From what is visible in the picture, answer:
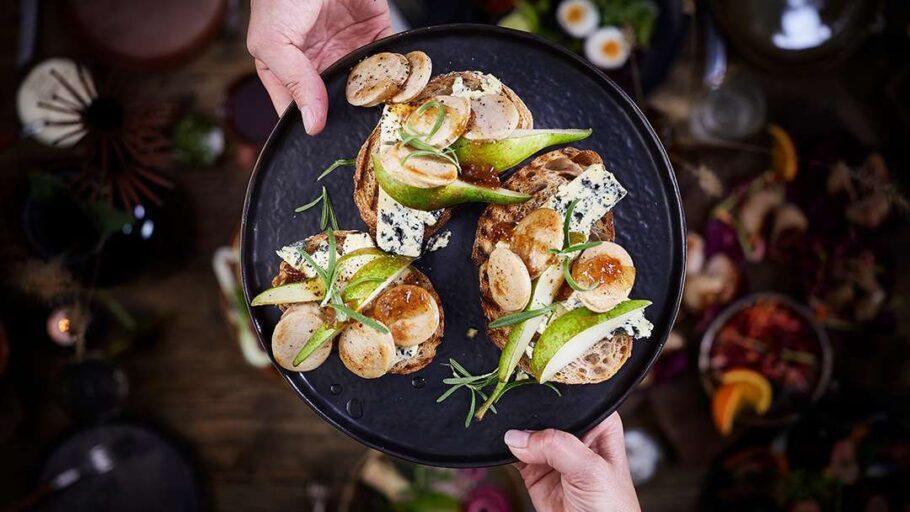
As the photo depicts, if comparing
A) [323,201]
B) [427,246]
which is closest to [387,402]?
[427,246]

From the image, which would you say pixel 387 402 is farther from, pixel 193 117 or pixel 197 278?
pixel 193 117

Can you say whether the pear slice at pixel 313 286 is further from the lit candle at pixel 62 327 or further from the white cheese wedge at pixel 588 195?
the lit candle at pixel 62 327

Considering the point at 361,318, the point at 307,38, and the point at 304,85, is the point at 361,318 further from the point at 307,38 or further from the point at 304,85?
the point at 307,38

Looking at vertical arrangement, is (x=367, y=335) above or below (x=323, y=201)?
below

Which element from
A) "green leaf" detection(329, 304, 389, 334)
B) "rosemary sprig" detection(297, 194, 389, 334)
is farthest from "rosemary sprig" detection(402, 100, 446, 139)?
"green leaf" detection(329, 304, 389, 334)

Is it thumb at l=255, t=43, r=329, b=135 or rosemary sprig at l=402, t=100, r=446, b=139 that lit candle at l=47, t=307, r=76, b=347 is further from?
rosemary sprig at l=402, t=100, r=446, b=139

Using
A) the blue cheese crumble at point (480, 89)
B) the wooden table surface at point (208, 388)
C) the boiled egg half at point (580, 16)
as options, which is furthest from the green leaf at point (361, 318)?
the boiled egg half at point (580, 16)
